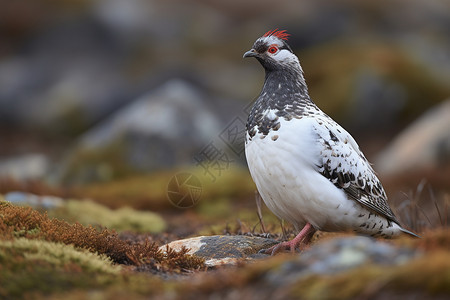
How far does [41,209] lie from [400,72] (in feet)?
50.4

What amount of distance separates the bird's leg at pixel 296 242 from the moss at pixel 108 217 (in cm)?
345

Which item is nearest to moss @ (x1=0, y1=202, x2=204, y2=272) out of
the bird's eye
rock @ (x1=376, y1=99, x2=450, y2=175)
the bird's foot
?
the bird's foot

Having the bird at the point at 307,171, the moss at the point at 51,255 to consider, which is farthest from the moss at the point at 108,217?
the moss at the point at 51,255

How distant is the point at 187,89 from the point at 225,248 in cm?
1211

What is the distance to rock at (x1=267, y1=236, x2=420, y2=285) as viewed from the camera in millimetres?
3268

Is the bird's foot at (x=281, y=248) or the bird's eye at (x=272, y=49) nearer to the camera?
the bird's foot at (x=281, y=248)

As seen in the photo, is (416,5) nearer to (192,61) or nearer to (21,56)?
(192,61)

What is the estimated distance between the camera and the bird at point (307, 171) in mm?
5371

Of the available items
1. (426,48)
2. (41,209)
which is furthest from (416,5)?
(41,209)

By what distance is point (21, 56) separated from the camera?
74.9 feet

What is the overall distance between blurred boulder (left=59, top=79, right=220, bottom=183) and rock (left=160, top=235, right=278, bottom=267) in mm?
8643

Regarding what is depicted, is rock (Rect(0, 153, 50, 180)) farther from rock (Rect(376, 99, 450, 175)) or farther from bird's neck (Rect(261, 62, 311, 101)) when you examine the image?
bird's neck (Rect(261, 62, 311, 101))

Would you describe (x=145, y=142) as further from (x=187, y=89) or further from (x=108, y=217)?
(x=108, y=217)

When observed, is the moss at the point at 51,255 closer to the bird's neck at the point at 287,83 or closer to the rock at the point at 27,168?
the bird's neck at the point at 287,83
